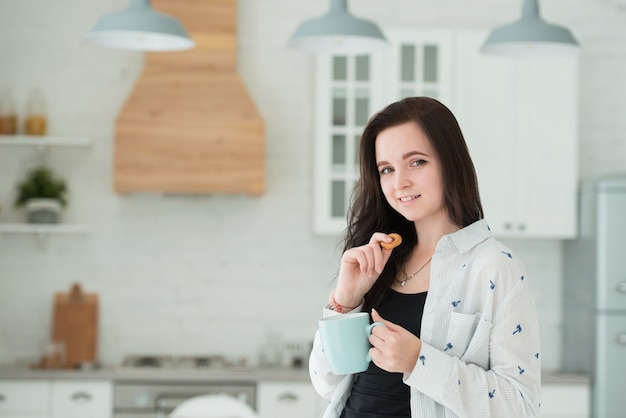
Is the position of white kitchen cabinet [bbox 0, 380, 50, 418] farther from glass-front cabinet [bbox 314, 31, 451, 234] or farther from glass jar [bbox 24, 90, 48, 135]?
glass-front cabinet [bbox 314, 31, 451, 234]

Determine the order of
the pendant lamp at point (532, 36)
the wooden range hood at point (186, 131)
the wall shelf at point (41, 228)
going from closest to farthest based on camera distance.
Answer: the pendant lamp at point (532, 36), the wooden range hood at point (186, 131), the wall shelf at point (41, 228)

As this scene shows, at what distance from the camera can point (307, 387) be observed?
4.34 metres

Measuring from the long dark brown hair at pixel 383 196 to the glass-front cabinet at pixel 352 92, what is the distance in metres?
2.61

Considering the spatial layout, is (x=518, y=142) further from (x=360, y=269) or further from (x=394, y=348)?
(x=394, y=348)

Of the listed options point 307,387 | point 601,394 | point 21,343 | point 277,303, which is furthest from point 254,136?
point 601,394

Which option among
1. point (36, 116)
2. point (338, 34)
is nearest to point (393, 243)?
point (338, 34)

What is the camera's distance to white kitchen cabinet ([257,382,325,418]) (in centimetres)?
434

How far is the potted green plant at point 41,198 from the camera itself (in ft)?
15.1

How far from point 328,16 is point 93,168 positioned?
2.08m

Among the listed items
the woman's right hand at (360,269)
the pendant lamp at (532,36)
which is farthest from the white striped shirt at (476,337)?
the pendant lamp at (532,36)

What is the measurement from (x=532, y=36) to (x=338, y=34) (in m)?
0.70

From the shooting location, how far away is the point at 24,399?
14.1 ft

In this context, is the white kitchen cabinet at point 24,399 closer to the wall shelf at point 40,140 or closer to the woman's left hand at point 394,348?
the wall shelf at point 40,140

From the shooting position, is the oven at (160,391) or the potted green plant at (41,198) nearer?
the oven at (160,391)
